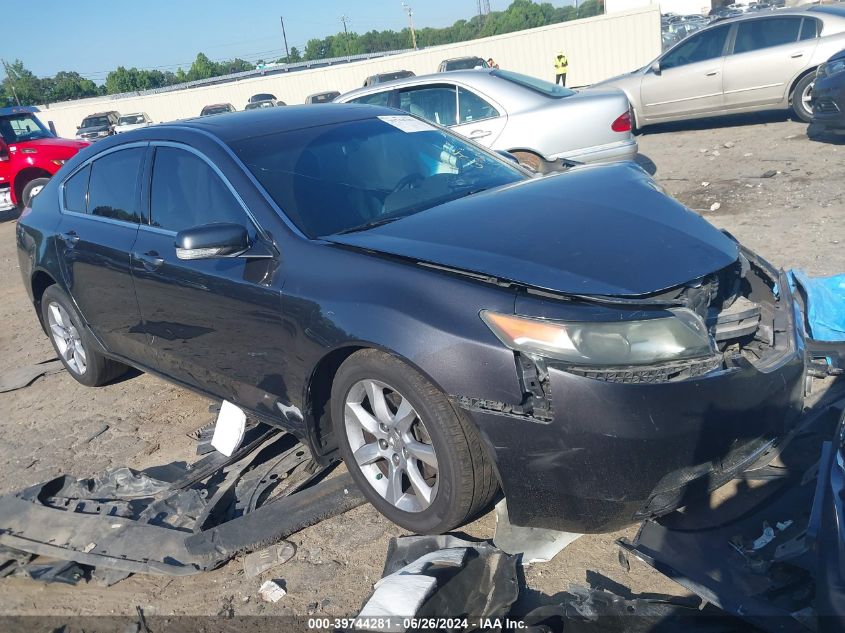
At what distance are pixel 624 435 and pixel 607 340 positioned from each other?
0.32m

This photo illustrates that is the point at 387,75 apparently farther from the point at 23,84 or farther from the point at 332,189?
the point at 23,84

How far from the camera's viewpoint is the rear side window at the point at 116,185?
4289 millimetres

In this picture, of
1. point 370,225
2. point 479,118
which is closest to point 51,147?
point 479,118

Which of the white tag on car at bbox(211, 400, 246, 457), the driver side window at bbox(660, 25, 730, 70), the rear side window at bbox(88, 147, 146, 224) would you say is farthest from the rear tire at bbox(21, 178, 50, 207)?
the white tag on car at bbox(211, 400, 246, 457)

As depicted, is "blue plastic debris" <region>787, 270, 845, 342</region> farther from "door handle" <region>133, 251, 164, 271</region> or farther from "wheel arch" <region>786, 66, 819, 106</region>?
"wheel arch" <region>786, 66, 819, 106</region>

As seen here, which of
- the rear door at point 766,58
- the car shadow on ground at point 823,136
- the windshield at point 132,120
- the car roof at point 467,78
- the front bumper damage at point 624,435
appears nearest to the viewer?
the front bumper damage at point 624,435

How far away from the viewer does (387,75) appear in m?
23.9

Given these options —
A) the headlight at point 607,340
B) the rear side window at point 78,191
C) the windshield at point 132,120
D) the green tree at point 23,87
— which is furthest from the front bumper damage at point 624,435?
the green tree at point 23,87

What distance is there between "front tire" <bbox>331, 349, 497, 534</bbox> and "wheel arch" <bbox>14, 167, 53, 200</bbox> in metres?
12.7

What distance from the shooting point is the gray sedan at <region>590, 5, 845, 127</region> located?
10.5 m

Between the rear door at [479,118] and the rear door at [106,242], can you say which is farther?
the rear door at [479,118]

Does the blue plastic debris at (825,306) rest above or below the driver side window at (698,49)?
below

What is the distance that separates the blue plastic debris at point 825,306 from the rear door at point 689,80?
7.99 metres

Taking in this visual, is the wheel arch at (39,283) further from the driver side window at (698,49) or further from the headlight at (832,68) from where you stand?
the driver side window at (698,49)
